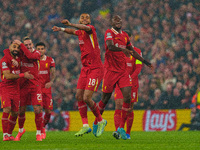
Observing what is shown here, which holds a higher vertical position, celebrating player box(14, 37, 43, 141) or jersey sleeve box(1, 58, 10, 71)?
jersey sleeve box(1, 58, 10, 71)

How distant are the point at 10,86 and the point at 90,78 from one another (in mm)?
1798

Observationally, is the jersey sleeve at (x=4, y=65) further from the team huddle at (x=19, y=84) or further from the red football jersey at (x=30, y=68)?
the red football jersey at (x=30, y=68)

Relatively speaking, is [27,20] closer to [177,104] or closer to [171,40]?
[171,40]

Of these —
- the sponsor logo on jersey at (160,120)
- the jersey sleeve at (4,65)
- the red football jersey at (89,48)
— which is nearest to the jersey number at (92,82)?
the red football jersey at (89,48)

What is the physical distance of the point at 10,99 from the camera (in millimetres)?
9781

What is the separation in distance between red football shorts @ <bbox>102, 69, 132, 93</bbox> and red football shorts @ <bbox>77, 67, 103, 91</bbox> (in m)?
0.16

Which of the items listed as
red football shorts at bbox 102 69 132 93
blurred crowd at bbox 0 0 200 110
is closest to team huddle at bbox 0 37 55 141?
red football shorts at bbox 102 69 132 93

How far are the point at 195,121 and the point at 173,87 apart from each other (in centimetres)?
183

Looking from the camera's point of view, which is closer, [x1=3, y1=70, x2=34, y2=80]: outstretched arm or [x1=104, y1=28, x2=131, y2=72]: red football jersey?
[x1=3, y1=70, x2=34, y2=80]: outstretched arm

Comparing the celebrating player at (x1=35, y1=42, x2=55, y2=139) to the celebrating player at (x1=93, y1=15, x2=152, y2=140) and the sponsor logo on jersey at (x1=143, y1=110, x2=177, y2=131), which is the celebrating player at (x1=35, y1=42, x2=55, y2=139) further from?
the sponsor logo on jersey at (x1=143, y1=110, x2=177, y2=131)

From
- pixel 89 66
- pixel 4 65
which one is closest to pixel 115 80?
pixel 89 66

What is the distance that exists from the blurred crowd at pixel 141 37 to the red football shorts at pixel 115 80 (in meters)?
7.54

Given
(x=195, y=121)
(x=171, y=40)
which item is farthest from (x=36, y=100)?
(x=171, y=40)

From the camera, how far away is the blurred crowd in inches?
703
